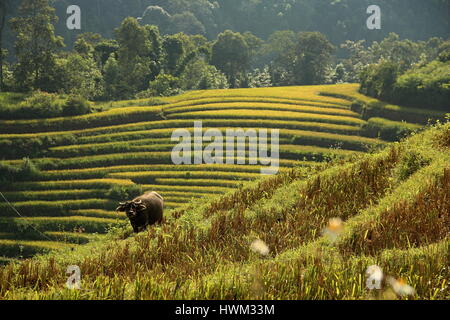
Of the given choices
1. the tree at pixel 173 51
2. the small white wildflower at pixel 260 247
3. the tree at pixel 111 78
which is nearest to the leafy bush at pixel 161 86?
the tree at pixel 111 78

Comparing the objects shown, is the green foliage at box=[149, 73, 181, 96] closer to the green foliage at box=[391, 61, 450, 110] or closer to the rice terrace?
the rice terrace

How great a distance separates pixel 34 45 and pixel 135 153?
978 inches

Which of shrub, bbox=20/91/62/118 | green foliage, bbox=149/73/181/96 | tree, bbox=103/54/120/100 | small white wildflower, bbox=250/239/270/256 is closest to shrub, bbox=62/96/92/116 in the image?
shrub, bbox=20/91/62/118

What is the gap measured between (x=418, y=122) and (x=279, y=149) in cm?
1502

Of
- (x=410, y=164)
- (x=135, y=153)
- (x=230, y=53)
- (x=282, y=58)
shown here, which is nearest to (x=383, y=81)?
(x=135, y=153)

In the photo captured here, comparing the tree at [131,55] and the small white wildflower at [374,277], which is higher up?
the tree at [131,55]

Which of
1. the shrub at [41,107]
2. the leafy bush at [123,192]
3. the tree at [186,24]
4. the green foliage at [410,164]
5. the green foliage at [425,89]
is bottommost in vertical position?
the leafy bush at [123,192]

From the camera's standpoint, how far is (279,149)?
41.1 metres

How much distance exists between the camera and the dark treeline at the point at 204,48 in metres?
54.9

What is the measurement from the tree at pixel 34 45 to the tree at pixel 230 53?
2845 centimetres

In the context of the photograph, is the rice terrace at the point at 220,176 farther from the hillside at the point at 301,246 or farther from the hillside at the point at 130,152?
the hillside at the point at 130,152

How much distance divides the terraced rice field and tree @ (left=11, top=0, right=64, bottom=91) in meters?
10.0

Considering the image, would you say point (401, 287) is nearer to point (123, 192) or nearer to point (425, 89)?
point (123, 192)
